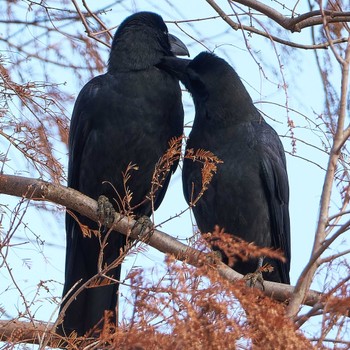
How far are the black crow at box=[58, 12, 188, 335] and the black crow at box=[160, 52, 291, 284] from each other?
0.19 meters

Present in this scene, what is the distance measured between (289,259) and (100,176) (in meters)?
1.28

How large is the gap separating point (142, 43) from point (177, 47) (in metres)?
0.28

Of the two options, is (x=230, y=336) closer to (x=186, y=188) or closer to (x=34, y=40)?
(x=186, y=188)

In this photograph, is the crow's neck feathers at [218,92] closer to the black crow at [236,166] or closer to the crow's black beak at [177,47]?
the black crow at [236,166]

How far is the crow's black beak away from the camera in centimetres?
562

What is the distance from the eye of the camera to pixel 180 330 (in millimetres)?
2494

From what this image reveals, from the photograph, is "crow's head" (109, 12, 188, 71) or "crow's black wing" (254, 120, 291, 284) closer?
"crow's black wing" (254, 120, 291, 284)

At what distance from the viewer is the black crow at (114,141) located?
510 cm

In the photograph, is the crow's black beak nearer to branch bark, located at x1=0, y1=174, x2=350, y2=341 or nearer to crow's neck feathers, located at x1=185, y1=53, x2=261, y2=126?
crow's neck feathers, located at x1=185, y1=53, x2=261, y2=126

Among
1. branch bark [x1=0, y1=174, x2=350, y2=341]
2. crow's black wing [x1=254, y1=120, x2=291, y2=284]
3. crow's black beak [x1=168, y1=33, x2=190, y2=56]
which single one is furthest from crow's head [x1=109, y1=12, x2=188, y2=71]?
branch bark [x1=0, y1=174, x2=350, y2=341]

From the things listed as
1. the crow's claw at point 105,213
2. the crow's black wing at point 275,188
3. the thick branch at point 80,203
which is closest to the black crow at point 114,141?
the crow's claw at point 105,213

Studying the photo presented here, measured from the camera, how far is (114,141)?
16.7 ft

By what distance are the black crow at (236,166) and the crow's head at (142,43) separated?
23 centimetres

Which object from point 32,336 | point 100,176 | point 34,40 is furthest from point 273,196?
point 32,336
